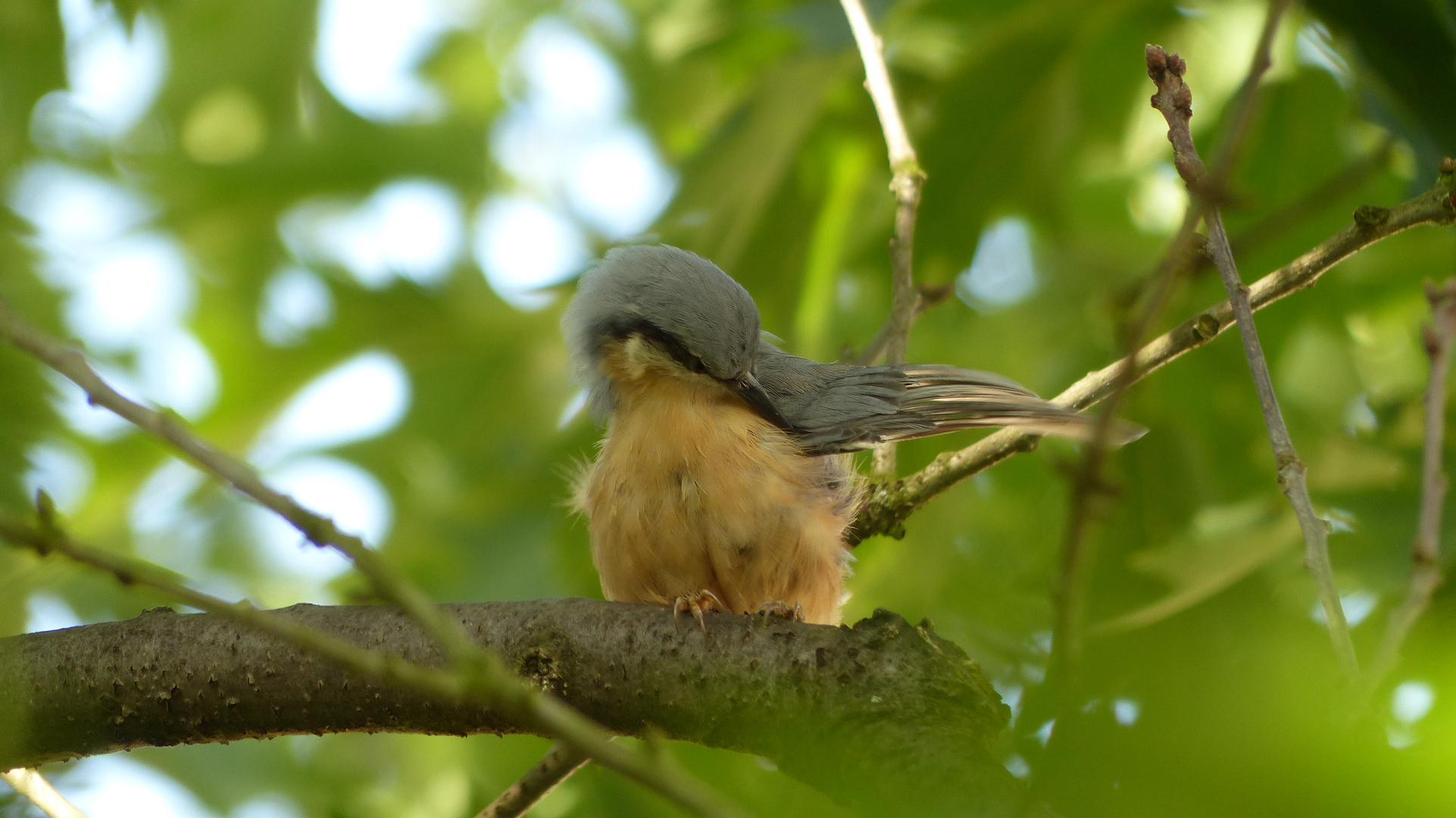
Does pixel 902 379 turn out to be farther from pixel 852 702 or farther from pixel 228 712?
pixel 228 712

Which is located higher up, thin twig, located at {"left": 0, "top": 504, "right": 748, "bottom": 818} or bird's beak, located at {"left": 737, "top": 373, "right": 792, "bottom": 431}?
bird's beak, located at {"left": 737, "top": 373, "right": 792, "bottom": 431}

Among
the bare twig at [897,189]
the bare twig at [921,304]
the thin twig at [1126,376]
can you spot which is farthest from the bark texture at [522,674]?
the bare twig at [921,304]

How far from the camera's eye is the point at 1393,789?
2.42 feet

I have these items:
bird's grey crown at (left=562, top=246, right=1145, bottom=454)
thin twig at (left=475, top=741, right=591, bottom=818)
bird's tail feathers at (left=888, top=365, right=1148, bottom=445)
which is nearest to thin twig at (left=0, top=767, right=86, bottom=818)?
thin twig at (left=475, top=741, right=591, bottom=818)

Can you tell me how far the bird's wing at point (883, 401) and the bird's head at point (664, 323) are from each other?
0.39 ft

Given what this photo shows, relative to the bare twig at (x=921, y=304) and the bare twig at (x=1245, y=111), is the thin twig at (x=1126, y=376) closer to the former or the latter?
the bare twig at (x=1245, y=111)

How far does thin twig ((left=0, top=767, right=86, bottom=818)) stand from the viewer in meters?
2.20

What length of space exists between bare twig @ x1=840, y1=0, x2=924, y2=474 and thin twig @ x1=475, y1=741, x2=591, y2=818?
1440mm

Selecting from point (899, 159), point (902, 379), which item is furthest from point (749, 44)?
point (902, 379)

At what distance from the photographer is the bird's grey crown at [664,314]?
375 cm

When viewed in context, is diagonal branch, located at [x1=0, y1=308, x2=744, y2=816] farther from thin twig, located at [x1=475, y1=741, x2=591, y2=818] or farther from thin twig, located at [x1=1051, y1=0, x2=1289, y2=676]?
thin twig, located at [x1=475, y1=741, x2=591, y2=818]

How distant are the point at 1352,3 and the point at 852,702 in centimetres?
217

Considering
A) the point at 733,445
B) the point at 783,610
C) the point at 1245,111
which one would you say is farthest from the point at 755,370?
the point at 1245,111

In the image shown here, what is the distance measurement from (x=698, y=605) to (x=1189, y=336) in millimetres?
1295
